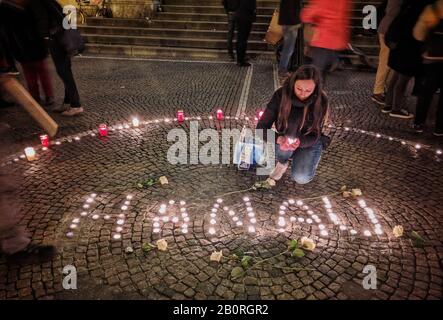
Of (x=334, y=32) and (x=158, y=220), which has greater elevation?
(x=334, y=32)

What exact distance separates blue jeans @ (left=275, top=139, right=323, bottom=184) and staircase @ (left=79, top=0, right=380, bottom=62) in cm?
750

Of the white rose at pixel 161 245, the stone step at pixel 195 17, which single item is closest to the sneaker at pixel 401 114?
the white rose at pixel 161 245

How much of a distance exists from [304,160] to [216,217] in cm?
133

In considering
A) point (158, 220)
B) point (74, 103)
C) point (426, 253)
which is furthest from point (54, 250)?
point (74, 103)

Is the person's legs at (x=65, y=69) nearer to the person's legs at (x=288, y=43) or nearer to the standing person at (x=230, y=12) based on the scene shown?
the person's legs at (x=288, y=43)

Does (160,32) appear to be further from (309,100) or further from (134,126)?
(309,100)

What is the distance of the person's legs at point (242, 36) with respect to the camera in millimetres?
9195

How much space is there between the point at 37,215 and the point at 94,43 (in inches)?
405

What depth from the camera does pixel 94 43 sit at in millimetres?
12312

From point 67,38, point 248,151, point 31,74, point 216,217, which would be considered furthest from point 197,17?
point 216,217

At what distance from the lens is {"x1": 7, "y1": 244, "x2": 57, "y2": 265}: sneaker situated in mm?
3084

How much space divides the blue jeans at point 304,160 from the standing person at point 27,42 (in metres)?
4.76

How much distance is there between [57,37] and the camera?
5.67m
